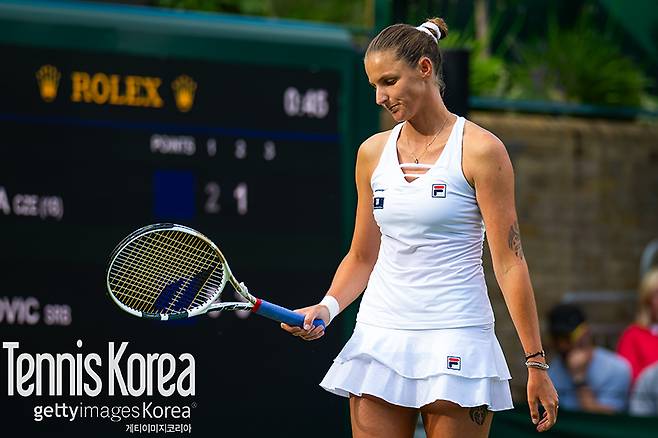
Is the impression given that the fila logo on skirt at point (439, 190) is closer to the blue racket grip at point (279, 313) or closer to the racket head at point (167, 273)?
the blue racket grip at point (279, 313)

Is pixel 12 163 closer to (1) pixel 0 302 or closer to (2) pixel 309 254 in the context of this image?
(1) pixel 0 302

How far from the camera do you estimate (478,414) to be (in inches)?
132

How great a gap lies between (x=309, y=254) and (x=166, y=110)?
2.64ft

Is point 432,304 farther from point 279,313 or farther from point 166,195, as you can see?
point 166,195

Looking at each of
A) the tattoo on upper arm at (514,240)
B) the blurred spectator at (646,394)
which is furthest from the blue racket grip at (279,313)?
the blurred spectator at (646,394)

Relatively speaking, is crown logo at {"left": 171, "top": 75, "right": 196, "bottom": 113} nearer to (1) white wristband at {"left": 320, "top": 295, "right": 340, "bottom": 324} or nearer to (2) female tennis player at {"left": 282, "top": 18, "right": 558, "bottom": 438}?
(1) white wristband at {"left": 320, "top": 295, "right": 340, "bottom": 324}

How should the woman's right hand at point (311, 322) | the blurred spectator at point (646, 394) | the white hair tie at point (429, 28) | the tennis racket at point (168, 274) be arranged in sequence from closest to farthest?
the white hair tie at point (429, 28)
the woman's right hand at point (311, 322)
the tennis racket at point (168, 274)
the blurred spectator at point (646, 394)

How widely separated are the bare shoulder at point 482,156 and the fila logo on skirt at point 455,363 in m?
0.42

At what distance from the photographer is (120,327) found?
5125mm

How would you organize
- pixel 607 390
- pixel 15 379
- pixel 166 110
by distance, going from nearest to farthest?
1. pixel 15 379
2. pixel 166 110
3. pixel 607 390

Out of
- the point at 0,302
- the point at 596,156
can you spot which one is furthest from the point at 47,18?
the point at 596,156

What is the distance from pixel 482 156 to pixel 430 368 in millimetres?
519

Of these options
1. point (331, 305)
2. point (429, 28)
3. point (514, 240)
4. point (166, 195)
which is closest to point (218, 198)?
point (166, 195)

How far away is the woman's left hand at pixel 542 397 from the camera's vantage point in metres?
3.32
